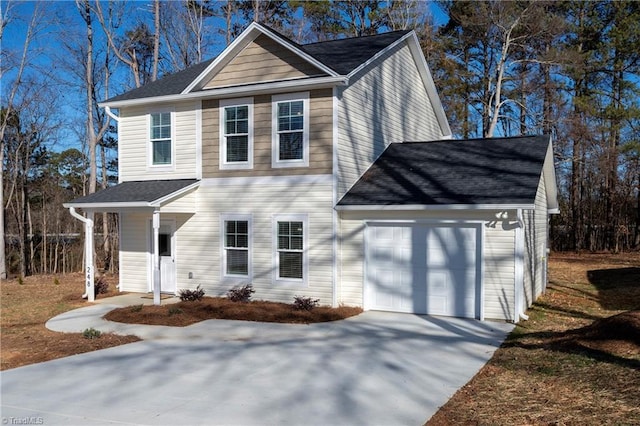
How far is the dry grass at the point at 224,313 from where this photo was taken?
35.3 ft

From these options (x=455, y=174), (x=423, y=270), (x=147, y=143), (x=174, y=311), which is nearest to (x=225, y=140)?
(x=147, y=143)

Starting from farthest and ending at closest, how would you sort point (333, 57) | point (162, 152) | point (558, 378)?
point (162, 152), point (333, 57), point (558, 378)

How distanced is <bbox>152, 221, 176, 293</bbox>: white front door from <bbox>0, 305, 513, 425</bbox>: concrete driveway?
404 cm

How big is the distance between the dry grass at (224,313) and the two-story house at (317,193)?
0.67 meters

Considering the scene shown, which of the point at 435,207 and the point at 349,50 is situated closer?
the point at 435,207

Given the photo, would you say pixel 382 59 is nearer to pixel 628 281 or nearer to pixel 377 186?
pixel 377 186

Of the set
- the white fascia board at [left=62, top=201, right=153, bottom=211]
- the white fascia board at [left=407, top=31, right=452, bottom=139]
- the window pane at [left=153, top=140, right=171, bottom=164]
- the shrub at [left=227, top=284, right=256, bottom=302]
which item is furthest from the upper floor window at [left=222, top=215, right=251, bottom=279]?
the white fascia board at [left=407, top=31, right=452, bottom=139]

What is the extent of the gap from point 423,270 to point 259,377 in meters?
5.49

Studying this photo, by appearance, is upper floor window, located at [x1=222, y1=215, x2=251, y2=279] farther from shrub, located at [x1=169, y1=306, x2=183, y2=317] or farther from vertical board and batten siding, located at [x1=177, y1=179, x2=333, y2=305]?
shrub, located at [x1=169, y1=306, x2=183, y2=317]

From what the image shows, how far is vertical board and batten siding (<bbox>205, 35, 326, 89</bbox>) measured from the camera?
40.4 feet

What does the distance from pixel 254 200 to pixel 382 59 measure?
16.9ft

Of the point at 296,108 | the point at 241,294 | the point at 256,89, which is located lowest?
the point at 241,294

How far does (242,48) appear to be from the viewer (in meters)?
13.0

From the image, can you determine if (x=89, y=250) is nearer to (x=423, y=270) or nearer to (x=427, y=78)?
(x=423, y=270)
